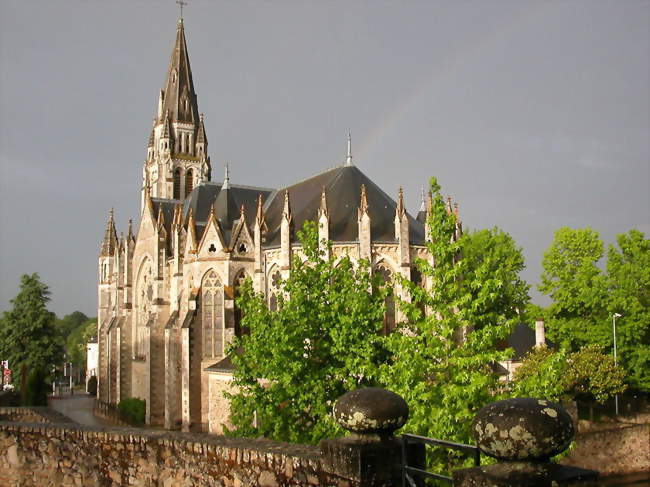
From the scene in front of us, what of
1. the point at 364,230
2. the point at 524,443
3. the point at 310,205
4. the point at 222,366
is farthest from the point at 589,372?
the point at 524,443

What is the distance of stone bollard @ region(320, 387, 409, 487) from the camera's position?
6.68 metres

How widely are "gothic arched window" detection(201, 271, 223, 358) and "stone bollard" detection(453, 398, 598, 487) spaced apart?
3503cm

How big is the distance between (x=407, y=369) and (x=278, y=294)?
714 cm

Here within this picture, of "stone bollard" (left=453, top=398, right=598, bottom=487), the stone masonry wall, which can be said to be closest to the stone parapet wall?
the stone masonry wall

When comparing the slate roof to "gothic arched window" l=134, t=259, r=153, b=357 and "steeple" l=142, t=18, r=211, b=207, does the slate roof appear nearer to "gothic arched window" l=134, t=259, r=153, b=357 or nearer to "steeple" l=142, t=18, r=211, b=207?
"gothic arched window" l=134, t=259, r=153, b=357

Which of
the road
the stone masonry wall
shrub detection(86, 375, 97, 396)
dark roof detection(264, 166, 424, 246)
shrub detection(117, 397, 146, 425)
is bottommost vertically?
shrub detection(86, 375, 97, 396)

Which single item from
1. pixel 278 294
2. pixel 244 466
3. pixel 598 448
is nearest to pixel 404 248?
pixel 598 448

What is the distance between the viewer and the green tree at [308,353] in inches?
638

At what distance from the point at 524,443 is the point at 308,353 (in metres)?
12.9

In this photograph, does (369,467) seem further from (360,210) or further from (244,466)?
(360,210)

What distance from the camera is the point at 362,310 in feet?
56.7

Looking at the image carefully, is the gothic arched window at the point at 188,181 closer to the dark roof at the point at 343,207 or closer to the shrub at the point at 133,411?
the dark roof at the point at 343,207

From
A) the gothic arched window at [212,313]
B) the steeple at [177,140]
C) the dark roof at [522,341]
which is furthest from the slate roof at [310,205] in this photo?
the steeple at [177,140]

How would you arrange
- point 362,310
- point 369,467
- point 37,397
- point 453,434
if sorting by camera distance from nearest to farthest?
1. point 369,467
2. point 453,434
3. point 362,310
4. point 37,397
